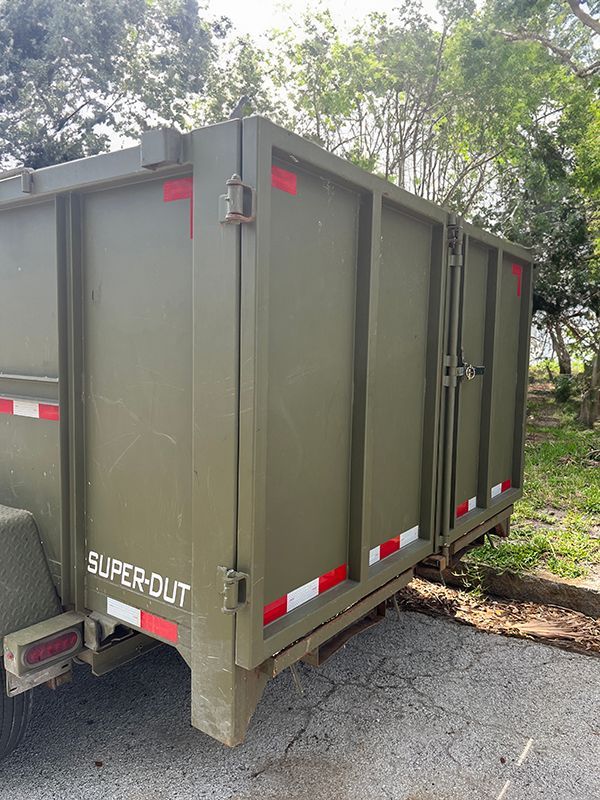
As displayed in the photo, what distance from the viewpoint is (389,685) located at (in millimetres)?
3381

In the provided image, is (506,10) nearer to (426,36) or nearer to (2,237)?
(426,36)

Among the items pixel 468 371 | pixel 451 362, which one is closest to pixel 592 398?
pixel 468 371

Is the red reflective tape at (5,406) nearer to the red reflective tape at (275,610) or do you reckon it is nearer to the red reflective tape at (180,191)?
the red reflective tape at (180,191)

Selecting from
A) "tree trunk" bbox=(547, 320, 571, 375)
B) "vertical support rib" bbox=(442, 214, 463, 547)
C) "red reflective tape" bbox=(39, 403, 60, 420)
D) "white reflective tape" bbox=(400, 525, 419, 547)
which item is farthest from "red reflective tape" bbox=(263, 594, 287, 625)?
"tree trunk" bbox=(547, 320, 571, 375)

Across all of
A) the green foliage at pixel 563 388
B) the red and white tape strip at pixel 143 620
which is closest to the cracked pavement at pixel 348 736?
the red and white tape strip at pixel 143 620

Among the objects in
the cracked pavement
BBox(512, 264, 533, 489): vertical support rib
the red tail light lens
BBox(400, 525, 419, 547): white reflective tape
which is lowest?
the cracked pavement

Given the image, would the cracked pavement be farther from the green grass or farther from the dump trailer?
the green grass

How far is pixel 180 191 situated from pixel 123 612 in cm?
162

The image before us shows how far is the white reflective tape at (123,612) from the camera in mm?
2336

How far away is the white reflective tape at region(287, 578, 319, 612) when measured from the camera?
2303mm

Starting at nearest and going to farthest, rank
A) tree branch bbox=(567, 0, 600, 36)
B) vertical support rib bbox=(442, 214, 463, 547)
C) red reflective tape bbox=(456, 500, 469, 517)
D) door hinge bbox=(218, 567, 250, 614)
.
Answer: door hinge bbox=(218, 567, 250, 614), vertical support rib bbox=(442, 214, 463, 547), red reflective tape bbox=(456, 500, 469, 517), tree branch bbox=(567, 0, 600, 36)

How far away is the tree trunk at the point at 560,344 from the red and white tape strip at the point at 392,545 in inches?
440

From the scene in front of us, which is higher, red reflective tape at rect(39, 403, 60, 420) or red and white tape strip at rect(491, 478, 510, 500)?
red reflective tape at rect(39, 403, 60, 420)

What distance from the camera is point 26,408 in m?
2.60
